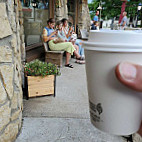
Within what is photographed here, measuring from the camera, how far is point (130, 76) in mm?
844

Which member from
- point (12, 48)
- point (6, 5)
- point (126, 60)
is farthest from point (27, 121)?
point (126, 60)

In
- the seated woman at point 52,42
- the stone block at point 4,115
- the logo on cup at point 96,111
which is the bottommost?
the stone block at point 4,115

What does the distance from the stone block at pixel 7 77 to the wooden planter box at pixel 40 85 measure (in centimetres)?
100

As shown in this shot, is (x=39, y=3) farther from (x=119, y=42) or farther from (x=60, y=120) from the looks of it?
(x=119, y=42)

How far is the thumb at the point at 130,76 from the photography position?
844 millimetres

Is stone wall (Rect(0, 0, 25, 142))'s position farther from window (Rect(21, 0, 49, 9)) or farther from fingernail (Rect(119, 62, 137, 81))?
window (Rect(21, 0, 49, 9))

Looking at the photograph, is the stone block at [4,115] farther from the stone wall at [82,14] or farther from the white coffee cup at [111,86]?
the stone wall at [82,14]

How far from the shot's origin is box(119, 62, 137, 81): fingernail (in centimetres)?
84

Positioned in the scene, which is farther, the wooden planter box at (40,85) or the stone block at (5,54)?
the wooden planter box at (40,85)

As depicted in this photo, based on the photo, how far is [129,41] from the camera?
2.92 feet

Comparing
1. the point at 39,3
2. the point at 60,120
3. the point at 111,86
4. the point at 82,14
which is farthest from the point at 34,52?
the point at 82,14

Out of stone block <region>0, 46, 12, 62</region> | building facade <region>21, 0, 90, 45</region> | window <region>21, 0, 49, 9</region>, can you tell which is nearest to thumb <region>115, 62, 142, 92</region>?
stone block <region>0, 46, 12, 62</region>

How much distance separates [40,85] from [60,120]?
30.5 inches

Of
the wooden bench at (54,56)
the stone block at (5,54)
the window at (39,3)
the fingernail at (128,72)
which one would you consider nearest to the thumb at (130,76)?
the fingernail at (128,72)
